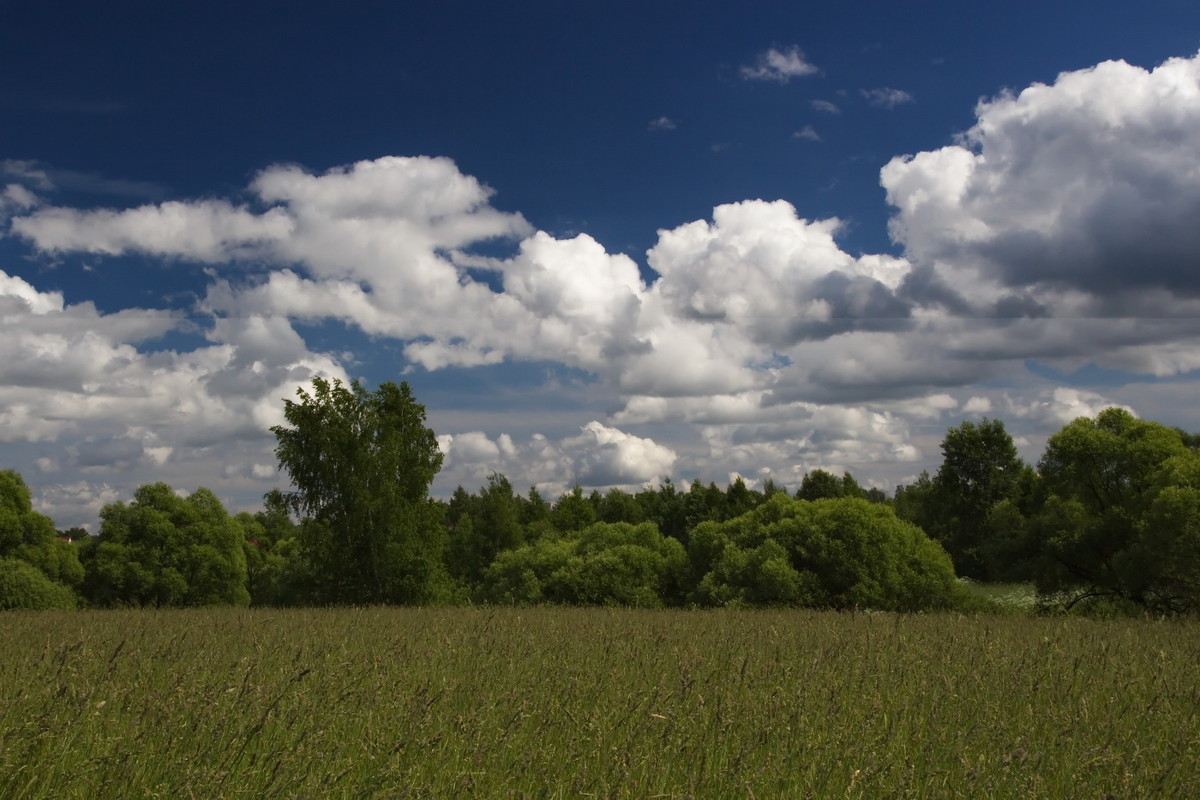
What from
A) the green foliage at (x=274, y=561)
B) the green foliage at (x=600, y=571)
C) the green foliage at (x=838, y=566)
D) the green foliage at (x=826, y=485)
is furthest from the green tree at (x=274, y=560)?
the green foliage at (x=826, y=485)

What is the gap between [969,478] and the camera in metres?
54.0

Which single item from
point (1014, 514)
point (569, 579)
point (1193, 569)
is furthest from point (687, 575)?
point (1193, 569)

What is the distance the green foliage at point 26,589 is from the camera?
27.4m

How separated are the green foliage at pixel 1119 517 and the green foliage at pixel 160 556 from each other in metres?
33.2

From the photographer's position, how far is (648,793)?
354cm

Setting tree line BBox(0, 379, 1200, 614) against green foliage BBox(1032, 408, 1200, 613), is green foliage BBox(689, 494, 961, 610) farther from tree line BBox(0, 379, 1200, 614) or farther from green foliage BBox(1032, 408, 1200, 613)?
green foliage BBox(1032, 408, 1200, 613)

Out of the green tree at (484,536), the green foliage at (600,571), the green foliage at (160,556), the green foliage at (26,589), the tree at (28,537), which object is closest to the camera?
the green foliage at (600,571)

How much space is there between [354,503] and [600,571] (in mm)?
7818

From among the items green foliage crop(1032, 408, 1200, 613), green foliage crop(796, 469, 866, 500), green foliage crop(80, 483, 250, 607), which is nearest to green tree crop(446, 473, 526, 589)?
green foliage crop(80, 483, 250, 607)

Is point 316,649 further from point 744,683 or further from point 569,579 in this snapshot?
point 569,579

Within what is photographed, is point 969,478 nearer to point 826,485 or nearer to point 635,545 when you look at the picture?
point 826,485

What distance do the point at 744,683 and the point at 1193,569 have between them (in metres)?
17.1

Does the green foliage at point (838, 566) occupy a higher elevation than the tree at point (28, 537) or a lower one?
lower

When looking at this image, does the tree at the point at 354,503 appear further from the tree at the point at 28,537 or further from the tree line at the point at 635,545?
the tree at the point at 28,537
